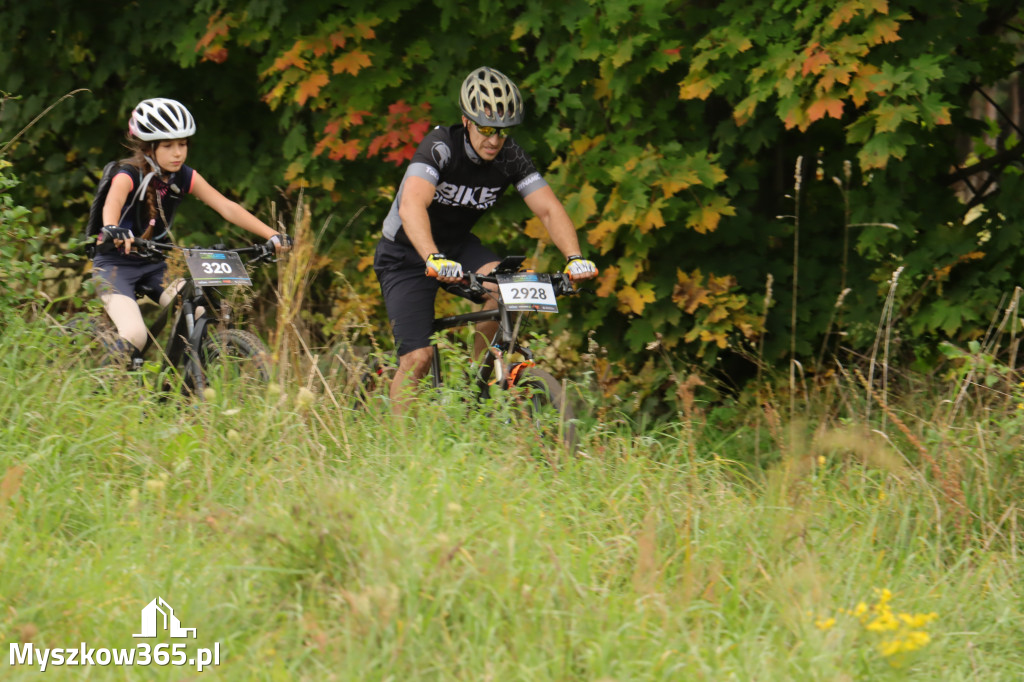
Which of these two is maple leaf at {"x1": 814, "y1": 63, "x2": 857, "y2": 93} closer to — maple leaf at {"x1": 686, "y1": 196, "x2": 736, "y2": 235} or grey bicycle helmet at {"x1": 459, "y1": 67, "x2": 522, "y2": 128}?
maple leaf at {"x1": 686, "y1": 196, "x2": 736, "y2": 235}

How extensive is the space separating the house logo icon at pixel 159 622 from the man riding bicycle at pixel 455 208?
2.11 metres

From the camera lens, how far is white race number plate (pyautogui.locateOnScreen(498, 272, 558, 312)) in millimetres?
5371

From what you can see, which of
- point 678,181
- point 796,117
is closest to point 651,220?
point 678,181

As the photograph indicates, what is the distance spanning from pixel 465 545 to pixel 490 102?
2712 mm

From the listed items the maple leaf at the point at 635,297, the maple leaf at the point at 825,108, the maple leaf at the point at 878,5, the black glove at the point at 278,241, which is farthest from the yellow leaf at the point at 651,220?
the black glove at the point at 278,241

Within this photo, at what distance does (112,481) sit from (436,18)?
3.95 meters

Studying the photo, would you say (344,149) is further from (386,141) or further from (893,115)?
(893,115)

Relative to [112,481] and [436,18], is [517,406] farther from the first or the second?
[436,18]

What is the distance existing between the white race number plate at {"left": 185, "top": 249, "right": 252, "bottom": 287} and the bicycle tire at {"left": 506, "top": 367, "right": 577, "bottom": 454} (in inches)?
65.3

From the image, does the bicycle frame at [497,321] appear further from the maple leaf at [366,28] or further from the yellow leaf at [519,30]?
the maple leaf at [366,28]

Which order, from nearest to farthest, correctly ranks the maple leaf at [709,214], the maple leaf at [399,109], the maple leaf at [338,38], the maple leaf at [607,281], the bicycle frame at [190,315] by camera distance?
1. the bicycle frame at [190,315]
2. the maple leaf at [709,214]
3. the maple leaf at [607,281]
4. the maple leaf at [338,38]
5. the maple leaf at [399,109]

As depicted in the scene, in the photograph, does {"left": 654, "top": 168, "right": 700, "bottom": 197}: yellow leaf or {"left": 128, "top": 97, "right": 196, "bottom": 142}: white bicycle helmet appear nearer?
{"left": 128, "top": 97, "right": 196, "bottom": 142}: white bicycle helmet

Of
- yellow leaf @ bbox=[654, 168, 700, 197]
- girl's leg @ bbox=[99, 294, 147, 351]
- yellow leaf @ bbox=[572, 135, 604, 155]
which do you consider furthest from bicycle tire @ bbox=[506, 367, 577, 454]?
girl's leg @ bbox=[99, 294, 147, 351]

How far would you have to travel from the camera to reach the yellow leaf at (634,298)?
639cm
